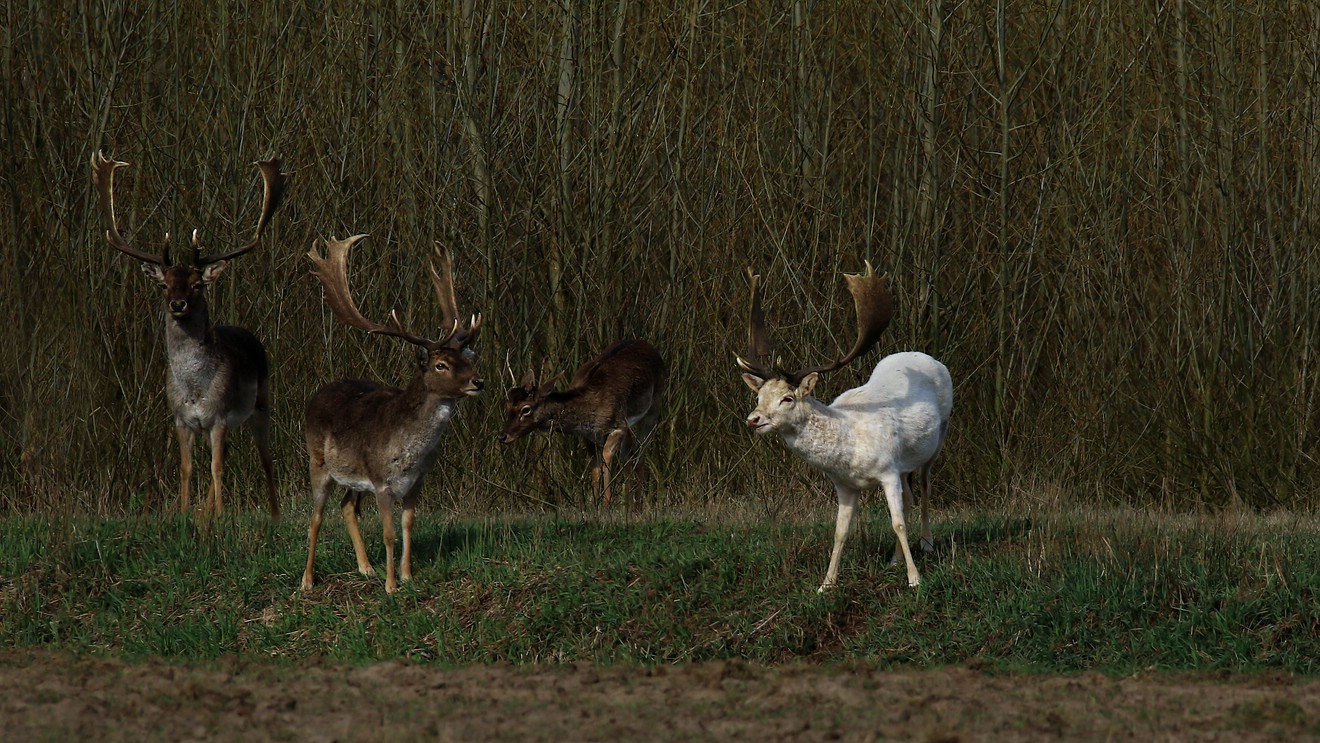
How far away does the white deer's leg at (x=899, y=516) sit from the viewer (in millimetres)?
8867

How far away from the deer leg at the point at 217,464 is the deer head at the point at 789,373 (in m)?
3.67

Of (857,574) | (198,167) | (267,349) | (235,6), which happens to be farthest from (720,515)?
(235,6)

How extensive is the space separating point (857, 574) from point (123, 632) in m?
4.03

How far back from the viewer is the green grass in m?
8.54

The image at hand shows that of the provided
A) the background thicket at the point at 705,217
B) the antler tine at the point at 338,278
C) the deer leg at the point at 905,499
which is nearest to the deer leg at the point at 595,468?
the background thicket at the point at 705,217

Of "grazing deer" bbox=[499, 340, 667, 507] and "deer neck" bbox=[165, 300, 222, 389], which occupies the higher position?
"deer neck" bbox=[165, 300, 222, 389]

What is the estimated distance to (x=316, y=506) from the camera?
9539 millimetres

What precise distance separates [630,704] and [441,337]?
3.23 m

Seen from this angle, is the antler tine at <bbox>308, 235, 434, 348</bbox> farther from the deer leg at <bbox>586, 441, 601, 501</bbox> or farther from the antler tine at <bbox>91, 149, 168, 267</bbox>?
the deer leg at <bbox>586, 441, 601, 501</bbox>

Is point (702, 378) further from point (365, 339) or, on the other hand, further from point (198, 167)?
point (198, 167)

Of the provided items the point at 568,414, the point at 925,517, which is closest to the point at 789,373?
the point at 925,517

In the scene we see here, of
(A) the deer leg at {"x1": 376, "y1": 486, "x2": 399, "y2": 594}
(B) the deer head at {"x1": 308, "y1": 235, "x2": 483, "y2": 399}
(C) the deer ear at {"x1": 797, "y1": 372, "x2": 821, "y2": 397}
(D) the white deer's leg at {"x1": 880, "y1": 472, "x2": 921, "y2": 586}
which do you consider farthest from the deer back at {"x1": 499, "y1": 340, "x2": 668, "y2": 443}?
(D) the white deer's leg at {"x1": 880, "y1": 472, "x2": 921, "y2": 586}

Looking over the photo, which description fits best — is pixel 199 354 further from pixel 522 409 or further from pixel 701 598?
pixel 701 598

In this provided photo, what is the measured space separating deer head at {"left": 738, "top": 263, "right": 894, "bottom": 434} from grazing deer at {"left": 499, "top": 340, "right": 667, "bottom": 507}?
3.52m
